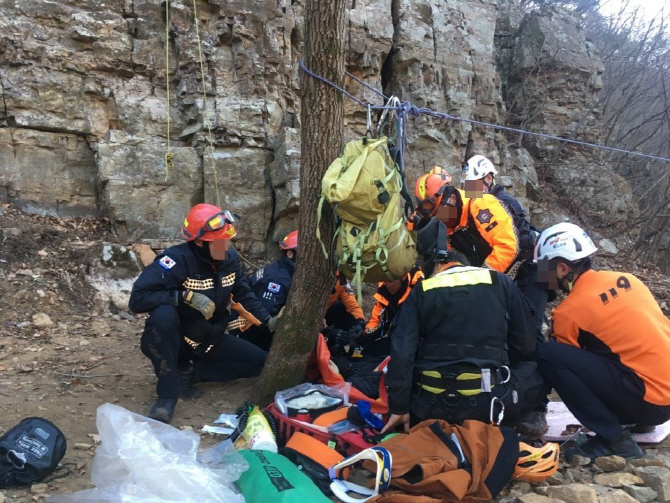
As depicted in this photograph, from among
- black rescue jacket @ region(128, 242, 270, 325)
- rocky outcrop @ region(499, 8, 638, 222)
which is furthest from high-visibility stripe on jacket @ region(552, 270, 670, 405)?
rocky outcrop @ region(499, 8, 638, 222)

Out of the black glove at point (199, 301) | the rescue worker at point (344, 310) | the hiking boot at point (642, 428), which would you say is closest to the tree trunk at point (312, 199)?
the black glove at point (199, 301)

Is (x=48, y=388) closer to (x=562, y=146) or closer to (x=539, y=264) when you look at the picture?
(x=539, y=264)

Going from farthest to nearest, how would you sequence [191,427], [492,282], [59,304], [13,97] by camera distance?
[13,97] < [59,304] < [191,427] < [492,282]

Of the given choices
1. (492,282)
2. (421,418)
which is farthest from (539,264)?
(421,418)

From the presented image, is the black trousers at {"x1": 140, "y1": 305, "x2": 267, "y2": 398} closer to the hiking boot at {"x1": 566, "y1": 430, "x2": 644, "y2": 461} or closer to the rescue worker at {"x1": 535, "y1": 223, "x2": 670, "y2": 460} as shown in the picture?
the rescue worker at {"x1": 535, "y1": 223, "x2": 670, "y2": 460}

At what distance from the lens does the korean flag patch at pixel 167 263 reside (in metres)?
3.80

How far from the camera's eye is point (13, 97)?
277 inches

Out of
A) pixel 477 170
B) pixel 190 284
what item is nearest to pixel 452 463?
pixel 190 284

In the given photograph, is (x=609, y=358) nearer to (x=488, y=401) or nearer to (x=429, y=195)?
(x=488, y=401)

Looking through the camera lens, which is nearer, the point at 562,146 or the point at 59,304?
the point at 59,304

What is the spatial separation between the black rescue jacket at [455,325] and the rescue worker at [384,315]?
144cm

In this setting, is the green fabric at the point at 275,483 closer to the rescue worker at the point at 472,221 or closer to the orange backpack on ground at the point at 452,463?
the orange backpack on ground at the point at 452,463

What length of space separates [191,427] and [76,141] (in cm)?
549

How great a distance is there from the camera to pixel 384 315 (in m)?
4.86
